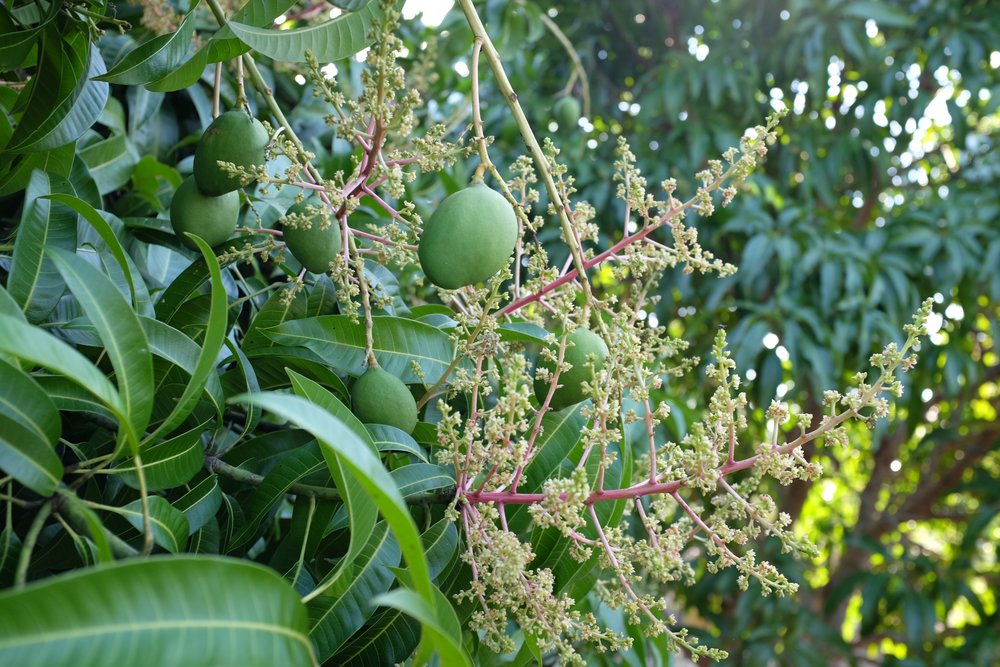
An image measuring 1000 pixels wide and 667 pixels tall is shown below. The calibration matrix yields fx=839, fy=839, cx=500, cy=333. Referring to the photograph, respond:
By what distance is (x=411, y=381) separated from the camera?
77cm

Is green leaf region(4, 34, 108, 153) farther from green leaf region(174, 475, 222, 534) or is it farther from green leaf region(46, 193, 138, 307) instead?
green leaf region(174, 475, 222, 534)

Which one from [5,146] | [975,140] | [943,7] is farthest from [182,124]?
[975,140]

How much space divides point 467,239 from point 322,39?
217 millimetres

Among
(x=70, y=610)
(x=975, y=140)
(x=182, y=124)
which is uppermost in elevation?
(x=70, y=610)

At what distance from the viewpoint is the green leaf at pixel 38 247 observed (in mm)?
626

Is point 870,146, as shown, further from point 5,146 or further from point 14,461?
point 14,461

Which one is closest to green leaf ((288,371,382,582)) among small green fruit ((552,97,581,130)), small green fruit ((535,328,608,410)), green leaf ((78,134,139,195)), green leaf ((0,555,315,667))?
green leaf ((0,555,315,667))

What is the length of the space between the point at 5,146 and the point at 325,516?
419 millimetres

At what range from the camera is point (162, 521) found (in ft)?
1.73

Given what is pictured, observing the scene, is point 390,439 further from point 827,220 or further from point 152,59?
point 827,220

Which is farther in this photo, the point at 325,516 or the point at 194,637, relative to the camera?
the point at 325,516

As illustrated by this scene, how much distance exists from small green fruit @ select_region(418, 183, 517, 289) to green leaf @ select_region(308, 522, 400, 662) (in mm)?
209

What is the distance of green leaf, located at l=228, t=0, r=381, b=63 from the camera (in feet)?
2.23

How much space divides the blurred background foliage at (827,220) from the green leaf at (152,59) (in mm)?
1320
